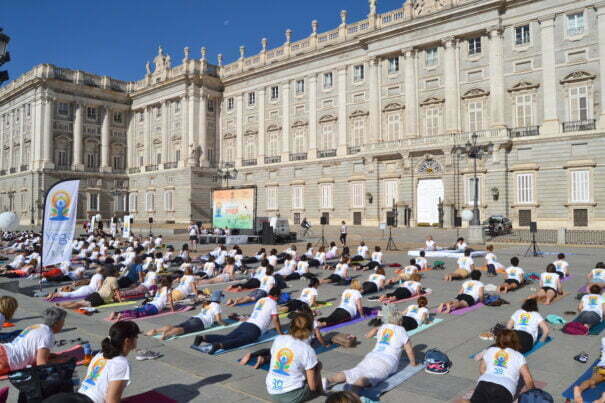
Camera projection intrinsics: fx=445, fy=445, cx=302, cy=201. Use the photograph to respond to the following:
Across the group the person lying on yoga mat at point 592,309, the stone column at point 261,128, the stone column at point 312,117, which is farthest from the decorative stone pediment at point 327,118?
the person lying on yoga mat at point 592,309

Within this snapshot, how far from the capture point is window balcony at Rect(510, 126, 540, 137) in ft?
108

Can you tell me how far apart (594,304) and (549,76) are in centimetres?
2889

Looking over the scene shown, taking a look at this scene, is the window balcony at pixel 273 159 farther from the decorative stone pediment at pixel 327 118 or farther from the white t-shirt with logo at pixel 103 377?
the white t-shirt with logo at pixel 103 377

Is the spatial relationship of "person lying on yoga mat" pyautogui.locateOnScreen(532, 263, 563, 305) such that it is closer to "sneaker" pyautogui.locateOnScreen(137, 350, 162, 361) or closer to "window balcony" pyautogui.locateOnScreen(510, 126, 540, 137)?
"sneaker" pyautogui.locateOnScreen(137, 350, 162, 361)

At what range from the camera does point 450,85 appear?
3650cm

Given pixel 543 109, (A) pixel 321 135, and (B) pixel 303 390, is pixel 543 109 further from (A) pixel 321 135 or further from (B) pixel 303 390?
(B) pixel 303 390

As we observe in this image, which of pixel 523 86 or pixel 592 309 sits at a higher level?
pixel 523 86

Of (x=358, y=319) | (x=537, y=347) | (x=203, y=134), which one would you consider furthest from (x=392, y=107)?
(x=537, y=347)

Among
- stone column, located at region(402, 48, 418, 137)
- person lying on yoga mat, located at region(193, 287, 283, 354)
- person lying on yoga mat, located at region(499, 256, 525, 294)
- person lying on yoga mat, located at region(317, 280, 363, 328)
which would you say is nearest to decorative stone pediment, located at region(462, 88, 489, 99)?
stone column, located at region(402, 48, 418, 137)

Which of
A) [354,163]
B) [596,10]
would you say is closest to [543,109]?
[596,10]

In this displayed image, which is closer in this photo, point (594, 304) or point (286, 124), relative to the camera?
point (594, 304)

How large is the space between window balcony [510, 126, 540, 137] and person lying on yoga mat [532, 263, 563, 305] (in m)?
24.5

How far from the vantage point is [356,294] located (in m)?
9.86

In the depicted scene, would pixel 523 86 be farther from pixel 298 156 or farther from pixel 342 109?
pixel 298 156
